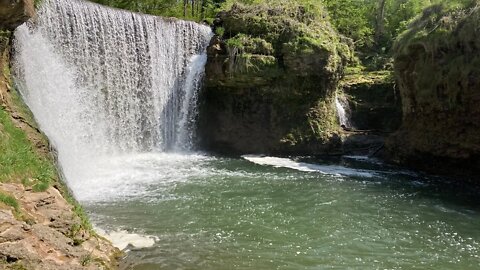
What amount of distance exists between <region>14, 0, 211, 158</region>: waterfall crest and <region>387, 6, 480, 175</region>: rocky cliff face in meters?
10.5

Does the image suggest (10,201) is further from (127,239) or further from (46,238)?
(127,239)

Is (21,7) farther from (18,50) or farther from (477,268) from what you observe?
(477,268)

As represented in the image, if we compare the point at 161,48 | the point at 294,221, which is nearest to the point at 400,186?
the point at 294,221

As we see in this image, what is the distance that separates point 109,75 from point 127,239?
506 inches

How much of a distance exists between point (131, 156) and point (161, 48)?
19.8ft

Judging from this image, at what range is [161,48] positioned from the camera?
73.9 ft

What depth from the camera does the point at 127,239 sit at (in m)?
9.14

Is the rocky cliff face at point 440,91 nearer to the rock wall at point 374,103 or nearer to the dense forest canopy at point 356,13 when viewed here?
the rock wall at point 374,103

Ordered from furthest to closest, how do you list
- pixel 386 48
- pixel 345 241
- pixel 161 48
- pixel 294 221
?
1. pixel 386 48
2. pixel 161 48
3. pixel 294 221
4. pixel 345 241

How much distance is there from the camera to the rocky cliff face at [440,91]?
56.4 ft

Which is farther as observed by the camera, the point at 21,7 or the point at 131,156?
the point at 131,156

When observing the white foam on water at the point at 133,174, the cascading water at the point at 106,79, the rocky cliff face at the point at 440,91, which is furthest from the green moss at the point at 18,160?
the rocky cliff face at the point at 440,91

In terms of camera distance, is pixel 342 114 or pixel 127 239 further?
pixel 342 114

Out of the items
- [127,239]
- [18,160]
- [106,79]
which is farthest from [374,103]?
[18,160]
